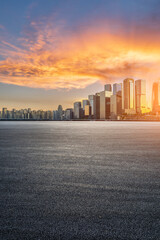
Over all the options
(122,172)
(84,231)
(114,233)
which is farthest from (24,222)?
(122,172)

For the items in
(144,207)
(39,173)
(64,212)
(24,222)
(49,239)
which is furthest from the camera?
(39,173)

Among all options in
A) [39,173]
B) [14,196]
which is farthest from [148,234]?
[39,173]

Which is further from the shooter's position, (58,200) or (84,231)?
(58,200)

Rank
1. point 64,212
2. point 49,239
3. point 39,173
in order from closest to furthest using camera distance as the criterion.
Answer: point 49,239
point 64,212
point 39,173

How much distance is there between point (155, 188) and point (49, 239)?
3.48 meters

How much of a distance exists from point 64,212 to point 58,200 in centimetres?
67

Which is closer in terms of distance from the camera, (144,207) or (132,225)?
(132,225)

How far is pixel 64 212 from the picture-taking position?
4.20 meters

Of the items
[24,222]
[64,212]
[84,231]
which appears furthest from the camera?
[64,212]

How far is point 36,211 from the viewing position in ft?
14.0

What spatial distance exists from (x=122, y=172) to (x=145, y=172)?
0.82 metres

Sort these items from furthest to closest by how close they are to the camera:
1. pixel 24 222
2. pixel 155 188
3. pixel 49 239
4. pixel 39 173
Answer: pixel 39 173, pixel 155 188, pixel 24 222, pixel 49 239

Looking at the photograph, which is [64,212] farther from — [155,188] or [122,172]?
[122,172]

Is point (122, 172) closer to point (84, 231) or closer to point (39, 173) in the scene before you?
point (39, 173)
